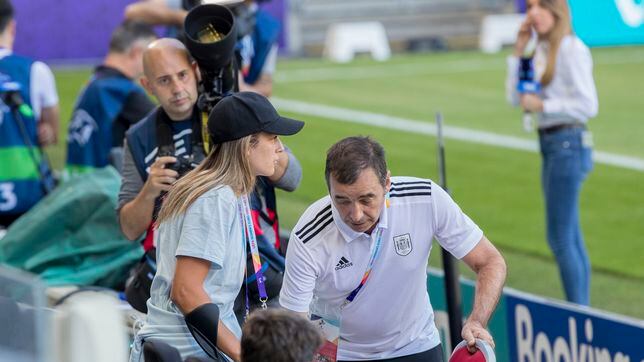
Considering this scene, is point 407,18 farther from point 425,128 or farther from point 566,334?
point 566,334

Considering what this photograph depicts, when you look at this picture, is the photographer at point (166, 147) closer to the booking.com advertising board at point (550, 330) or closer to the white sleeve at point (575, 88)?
the booking.com advertising board at point (550, 330)

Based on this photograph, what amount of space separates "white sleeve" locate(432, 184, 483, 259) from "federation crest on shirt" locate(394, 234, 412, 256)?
4.9 inches

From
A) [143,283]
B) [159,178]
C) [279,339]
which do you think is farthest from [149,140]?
[279,339]

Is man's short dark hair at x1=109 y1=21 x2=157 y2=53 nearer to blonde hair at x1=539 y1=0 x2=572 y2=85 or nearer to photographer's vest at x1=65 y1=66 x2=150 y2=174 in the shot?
photographer's vest at x1=65 y1=66 x2=150 y2=174

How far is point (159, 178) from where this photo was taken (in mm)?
4734

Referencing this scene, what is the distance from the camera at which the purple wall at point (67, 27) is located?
952 inches

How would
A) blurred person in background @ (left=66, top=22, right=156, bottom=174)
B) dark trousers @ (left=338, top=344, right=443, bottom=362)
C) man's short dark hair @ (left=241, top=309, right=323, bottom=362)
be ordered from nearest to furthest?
1. man's short dark hair @ (left=241, top=309, right=323, bottom=362)
2. dark trousers @ (left=338, top=344, right=443, bottom=362)
3. blurred person in background @ (left=66, top=22, right=156, bottom=174)

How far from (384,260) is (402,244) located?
9 centimetres

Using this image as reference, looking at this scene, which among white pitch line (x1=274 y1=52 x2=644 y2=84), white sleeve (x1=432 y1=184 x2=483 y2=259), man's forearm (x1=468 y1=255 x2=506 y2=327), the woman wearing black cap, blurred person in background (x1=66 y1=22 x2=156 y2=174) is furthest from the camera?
white pitch line (x1=274 y1=52 x2=644 y2=84)

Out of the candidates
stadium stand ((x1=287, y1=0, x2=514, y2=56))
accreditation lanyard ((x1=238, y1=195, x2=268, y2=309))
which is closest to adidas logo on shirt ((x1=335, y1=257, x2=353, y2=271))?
accreditation lanyard ((x1=238, y1=195, x2=268, y2=309))

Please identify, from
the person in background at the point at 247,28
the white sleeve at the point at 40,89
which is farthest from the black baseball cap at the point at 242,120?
the white sleeve at the point at 40,89

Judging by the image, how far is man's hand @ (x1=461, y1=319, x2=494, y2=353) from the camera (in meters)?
4.05

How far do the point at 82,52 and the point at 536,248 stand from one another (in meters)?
17.1

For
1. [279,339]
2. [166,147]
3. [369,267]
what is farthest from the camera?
[166,147]
